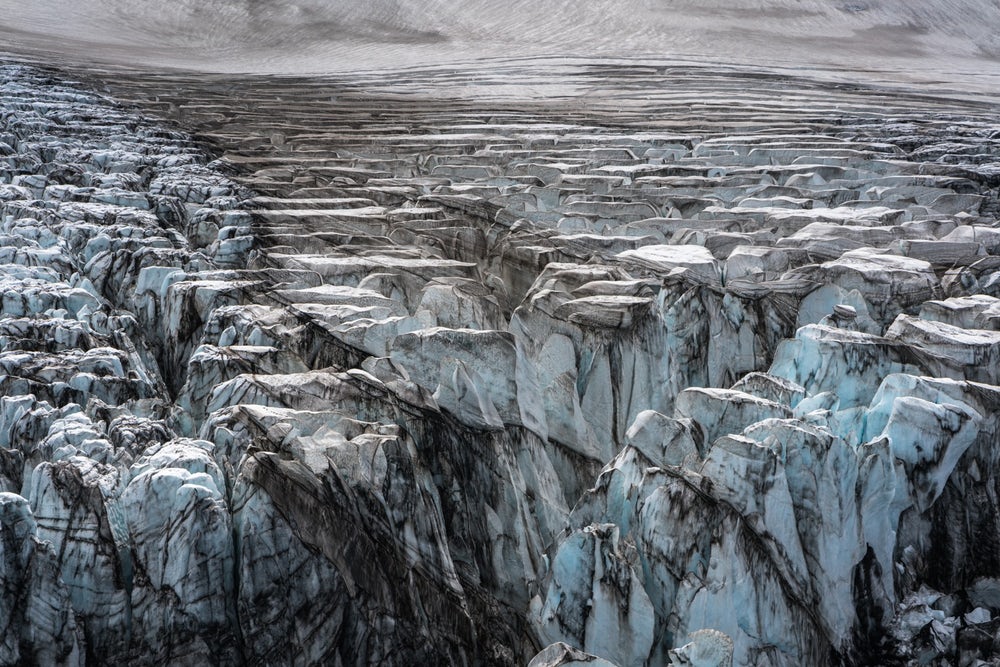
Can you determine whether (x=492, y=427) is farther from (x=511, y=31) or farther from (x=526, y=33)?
(x=511, y=31)

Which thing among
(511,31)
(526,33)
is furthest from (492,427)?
(511,31)

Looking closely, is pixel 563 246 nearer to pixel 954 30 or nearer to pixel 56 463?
pixel 56 463

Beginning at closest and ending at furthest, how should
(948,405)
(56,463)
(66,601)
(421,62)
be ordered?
(66,601), (56,463), (948,405), (421,62)

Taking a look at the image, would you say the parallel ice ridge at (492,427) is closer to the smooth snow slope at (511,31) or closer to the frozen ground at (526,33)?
the frozen ground at (526,33)

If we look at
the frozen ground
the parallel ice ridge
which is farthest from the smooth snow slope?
the parallel ice ridge

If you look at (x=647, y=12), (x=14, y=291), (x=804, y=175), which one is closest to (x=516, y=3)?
(x=647, y=12)

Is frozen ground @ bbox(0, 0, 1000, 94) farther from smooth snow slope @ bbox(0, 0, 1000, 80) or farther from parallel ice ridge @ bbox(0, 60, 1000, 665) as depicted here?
parallel ice ridge @ bbox(0, 60, 1000, 665)
